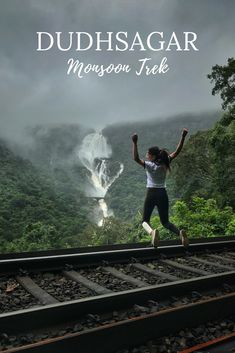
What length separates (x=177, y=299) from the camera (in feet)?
12.3

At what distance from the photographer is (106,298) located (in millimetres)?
3264

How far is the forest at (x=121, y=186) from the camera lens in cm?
1869

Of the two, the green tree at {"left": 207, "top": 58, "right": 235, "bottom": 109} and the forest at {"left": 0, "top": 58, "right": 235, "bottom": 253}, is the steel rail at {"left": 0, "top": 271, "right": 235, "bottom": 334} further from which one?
the green tree at {"left": 207, "top": 58, "right": 235, "bottom": 109}

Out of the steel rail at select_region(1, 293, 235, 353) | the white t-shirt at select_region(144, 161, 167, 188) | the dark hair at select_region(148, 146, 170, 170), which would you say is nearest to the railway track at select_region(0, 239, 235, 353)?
the steel rail at select_region(1, 293, 235, 353)

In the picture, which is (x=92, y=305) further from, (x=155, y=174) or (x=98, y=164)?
(x=98, y=164)

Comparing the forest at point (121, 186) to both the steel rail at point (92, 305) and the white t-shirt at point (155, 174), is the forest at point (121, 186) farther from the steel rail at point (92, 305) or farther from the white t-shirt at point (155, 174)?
the steel rail at point (92, 305)

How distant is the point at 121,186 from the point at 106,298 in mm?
84750

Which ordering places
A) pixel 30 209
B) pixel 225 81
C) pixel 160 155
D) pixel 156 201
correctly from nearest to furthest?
pixel 160 155 < pixel 156 201 < pixel 225 81 < pixel 30 209

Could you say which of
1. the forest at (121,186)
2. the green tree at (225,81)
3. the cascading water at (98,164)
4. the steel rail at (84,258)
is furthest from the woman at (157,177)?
the cascading water at (98,164)

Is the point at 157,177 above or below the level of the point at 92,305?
above

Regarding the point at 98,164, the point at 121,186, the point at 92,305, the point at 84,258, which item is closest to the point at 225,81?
the point at 84,258

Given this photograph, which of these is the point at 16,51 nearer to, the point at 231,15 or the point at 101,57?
the point at 101,57

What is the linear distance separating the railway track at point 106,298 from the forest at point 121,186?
8614 millimetres

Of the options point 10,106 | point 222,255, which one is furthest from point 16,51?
point 222,255
